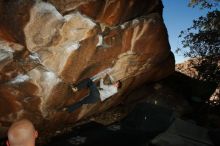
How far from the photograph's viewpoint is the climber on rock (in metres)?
9.43

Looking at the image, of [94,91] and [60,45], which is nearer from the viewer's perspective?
[60,45]

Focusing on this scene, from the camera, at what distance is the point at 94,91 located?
9.87m

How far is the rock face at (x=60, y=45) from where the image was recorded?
25.5ft

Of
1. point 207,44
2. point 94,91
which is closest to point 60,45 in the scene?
point 94,91

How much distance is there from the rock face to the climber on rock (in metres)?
0.24

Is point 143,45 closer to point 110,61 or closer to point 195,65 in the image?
point 110,61

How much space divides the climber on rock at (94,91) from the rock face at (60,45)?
24 centimetres

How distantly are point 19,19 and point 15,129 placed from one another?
4431mm

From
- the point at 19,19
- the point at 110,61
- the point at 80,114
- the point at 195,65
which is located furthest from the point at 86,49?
the point at 195,65

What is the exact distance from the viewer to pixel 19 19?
760 cm

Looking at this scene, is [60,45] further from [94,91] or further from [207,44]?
[207,44]

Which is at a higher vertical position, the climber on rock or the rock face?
the rock face

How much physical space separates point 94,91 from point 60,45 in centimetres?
238

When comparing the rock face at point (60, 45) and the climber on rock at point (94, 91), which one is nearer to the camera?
the rock face at point (60, 45)
